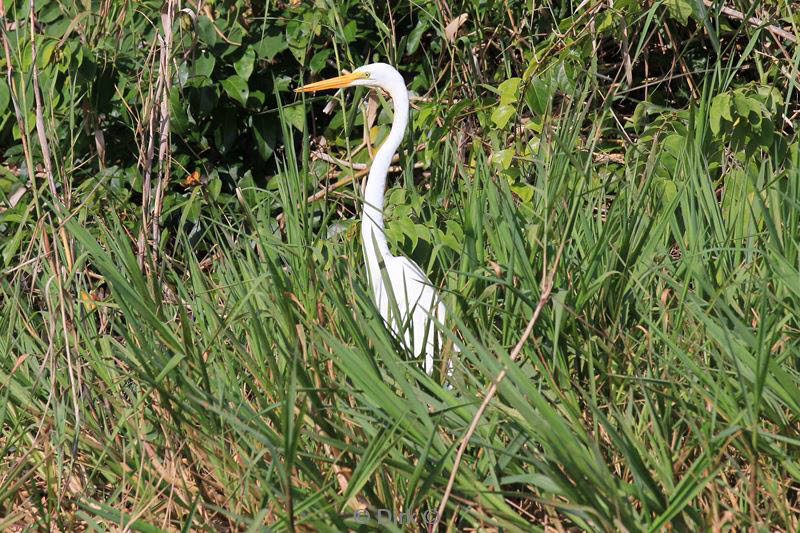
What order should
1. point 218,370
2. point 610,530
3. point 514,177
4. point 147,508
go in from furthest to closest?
point 514,177 < point 218,370 < point 147,508 < point 610,530

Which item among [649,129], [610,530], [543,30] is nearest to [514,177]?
[649,129]

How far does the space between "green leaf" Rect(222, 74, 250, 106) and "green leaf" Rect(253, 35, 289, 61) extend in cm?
12

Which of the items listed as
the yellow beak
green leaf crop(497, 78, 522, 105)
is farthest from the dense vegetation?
the yellow beak

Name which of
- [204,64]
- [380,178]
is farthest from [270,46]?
[380,178]

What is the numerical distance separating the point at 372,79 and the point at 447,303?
114 centimetres

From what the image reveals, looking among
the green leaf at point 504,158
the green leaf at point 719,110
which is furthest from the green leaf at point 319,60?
the green leaf at point 719,110

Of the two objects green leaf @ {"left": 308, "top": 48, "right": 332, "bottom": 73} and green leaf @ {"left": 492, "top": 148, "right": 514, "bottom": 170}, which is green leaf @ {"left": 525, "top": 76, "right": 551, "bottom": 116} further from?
green leaf @ {"left": 308, "top": 48, "right": 332, "bottom": 73}

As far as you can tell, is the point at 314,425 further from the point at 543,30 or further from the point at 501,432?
the point at 543,30

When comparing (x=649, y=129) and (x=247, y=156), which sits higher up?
(x=649, y=129)

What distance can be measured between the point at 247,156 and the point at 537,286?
5.96 feet

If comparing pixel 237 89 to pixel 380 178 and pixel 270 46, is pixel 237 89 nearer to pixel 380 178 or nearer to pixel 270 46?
pixel 270 46

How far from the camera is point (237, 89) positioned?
10.2 feet

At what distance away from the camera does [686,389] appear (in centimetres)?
168

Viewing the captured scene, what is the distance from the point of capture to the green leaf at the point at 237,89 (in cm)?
309
